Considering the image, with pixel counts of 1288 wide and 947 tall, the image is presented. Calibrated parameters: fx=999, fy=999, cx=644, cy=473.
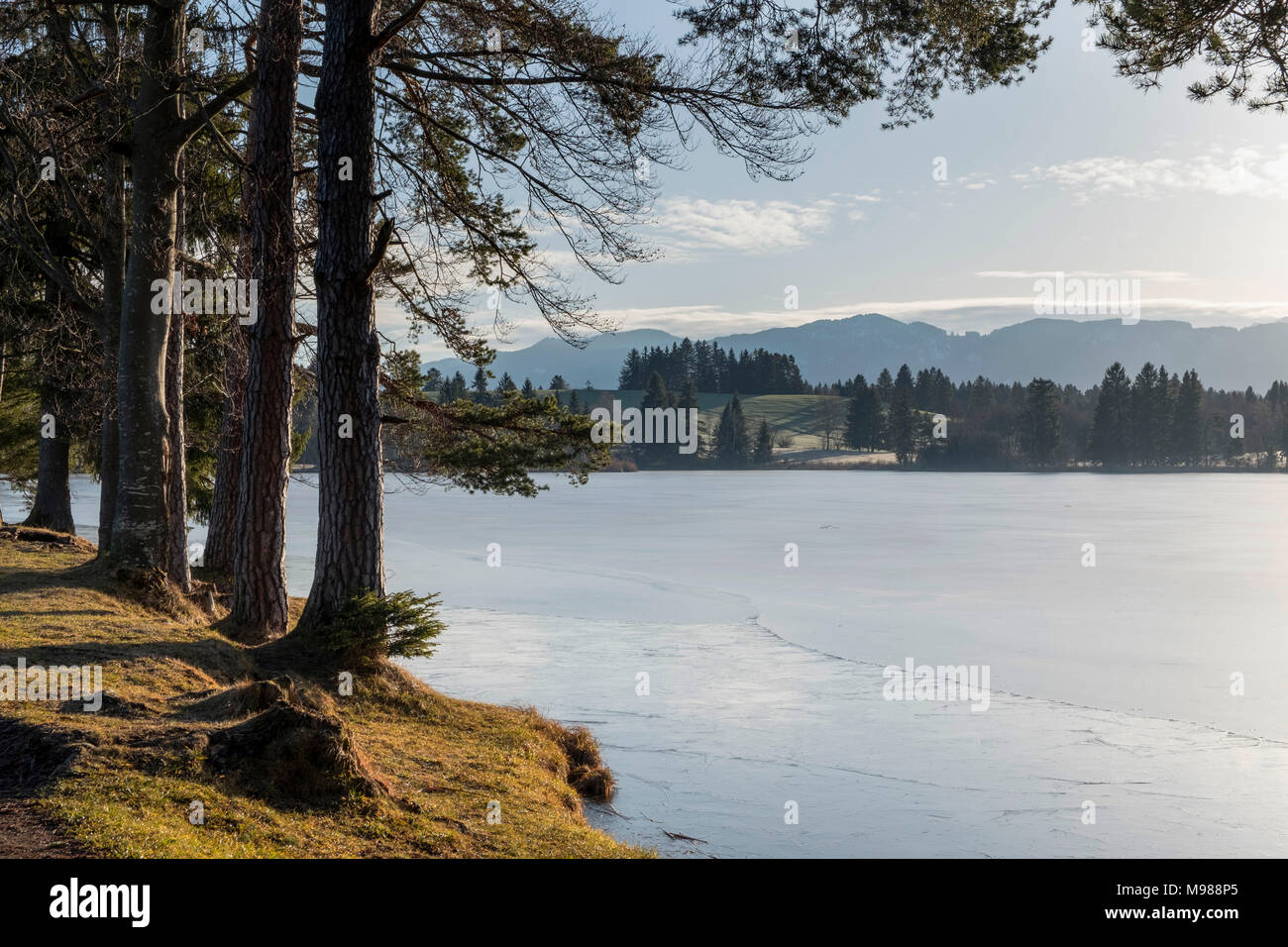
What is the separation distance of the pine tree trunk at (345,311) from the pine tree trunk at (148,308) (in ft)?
9.46

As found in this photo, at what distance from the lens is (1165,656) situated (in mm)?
16406

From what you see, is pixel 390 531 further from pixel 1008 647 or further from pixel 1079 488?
pixel 1079 488

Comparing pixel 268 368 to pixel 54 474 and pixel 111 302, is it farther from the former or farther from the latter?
pixel 54 474

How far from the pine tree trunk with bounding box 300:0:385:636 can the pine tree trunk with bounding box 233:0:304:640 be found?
49.3 inches

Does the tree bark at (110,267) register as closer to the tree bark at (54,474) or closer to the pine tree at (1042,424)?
the tree bark at (54,474)

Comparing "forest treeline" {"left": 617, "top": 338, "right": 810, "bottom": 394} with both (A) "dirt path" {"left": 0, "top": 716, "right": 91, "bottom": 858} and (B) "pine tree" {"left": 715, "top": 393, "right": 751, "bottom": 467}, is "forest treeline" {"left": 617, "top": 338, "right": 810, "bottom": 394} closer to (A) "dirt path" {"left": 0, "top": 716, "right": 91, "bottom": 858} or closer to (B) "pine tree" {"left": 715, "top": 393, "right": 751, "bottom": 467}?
(B) "pine tree" {"left": 715, "top": 393, "right": 751, "bottom": 467}

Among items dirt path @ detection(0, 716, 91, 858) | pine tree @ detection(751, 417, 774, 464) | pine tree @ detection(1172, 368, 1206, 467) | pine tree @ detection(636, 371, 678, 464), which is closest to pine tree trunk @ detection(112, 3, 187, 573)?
dirt path @ detection(0, 716, 91, 858)

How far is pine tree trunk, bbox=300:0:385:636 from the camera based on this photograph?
10148mm

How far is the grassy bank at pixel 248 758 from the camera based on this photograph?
17.8 feet

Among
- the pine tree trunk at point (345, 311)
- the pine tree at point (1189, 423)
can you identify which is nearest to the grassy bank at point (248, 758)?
the pine tree trunk at point (345, 311)
